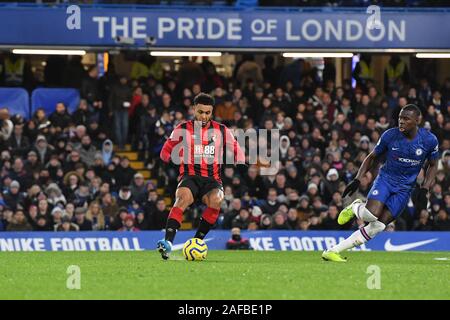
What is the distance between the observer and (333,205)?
75.8 ft

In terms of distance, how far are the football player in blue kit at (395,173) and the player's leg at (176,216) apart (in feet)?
6.56

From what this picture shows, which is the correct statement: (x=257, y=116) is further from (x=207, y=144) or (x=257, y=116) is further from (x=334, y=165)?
(x=207, y=144)

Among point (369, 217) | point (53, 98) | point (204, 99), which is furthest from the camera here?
point (53, 98)

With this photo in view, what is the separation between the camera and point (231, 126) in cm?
2481

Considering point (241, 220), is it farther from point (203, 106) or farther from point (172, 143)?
point (203, 106)

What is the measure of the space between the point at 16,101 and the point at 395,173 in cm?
1214

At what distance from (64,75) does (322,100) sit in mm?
5753

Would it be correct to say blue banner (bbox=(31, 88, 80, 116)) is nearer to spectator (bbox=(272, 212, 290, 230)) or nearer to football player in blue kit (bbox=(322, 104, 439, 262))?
spectator (bbox=(272, 212, 290, 230))

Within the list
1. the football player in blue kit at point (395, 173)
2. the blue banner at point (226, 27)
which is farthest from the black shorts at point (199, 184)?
the blue banner at point (226, 27)

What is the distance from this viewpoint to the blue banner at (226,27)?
24.5m

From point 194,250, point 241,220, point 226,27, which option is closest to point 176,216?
point 194,250

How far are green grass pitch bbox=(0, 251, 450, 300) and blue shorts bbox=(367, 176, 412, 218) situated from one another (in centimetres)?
77
